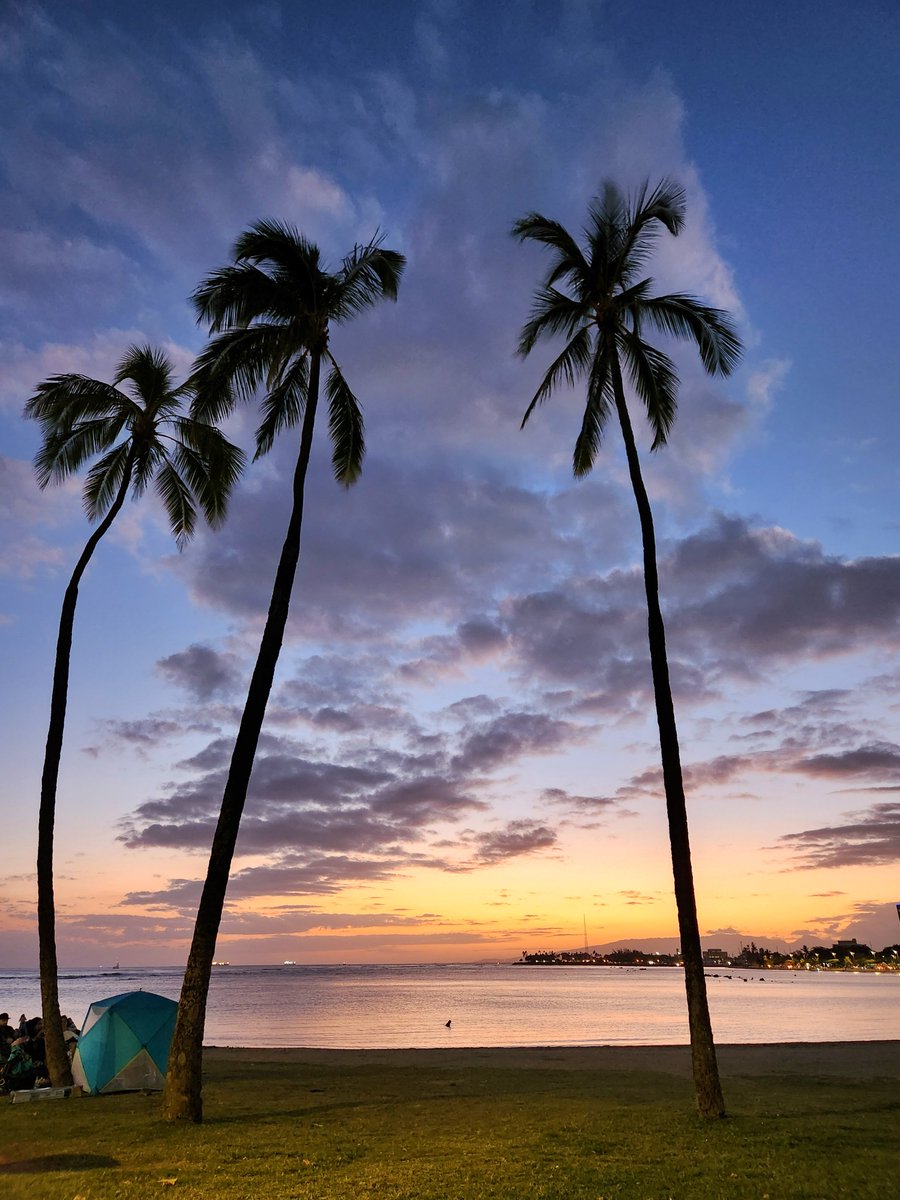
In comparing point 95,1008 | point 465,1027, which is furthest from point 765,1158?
point 465,1027

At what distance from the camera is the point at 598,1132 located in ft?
40.4

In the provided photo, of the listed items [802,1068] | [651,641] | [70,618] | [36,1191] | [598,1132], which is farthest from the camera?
[802,1068]

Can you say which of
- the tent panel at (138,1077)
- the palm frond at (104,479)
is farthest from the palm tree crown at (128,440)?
the tent panel at (138,1077)

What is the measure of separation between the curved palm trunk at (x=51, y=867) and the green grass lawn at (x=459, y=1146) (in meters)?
1.43

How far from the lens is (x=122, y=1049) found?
58.8 ft

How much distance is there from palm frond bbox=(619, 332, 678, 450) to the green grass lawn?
12514mm

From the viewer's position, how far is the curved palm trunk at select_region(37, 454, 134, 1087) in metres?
17.1

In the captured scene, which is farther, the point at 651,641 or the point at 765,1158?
the point at 651,641

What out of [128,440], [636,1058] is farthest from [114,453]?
[636,1058]

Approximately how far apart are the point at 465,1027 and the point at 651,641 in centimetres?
4569

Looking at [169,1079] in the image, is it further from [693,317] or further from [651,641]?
[693,317]

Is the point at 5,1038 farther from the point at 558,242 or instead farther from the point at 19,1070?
the point at 558,242

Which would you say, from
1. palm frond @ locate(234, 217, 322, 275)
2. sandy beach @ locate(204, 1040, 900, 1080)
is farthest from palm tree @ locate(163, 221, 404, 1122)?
sandy beach @ locate(204, 1040, 900, 1080)

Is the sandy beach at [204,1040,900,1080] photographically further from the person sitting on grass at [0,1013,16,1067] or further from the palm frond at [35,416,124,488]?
the palm frond at [35,416,124,488]
